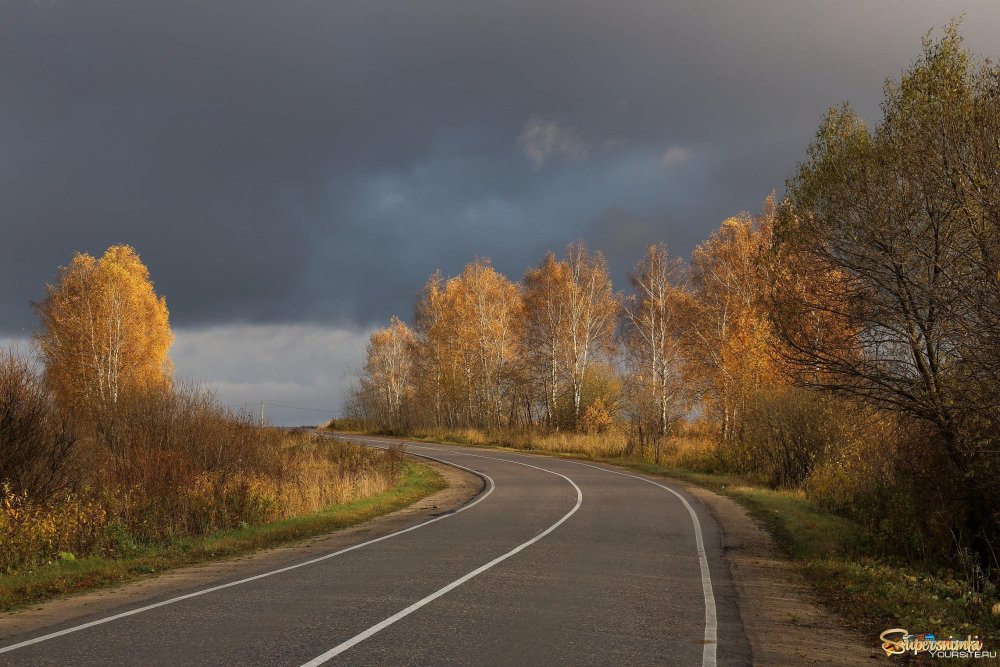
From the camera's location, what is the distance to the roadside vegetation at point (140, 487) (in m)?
13.2

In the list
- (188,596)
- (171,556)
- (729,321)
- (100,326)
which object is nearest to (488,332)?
(729,321)

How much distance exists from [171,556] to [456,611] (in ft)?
23.8

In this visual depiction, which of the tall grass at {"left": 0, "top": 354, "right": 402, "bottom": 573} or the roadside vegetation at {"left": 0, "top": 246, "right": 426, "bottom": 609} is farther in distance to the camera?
the tall grass at {"left": 0, "top": 354, "right": 402, "bottom": 573}

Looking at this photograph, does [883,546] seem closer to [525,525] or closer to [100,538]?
[525,525]

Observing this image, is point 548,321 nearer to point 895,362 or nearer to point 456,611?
point 895,362

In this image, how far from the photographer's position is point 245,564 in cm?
1245

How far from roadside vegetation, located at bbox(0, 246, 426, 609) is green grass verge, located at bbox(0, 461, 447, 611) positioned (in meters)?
0.03

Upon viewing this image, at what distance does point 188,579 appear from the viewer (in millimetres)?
11141

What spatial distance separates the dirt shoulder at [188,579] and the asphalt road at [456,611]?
43cm

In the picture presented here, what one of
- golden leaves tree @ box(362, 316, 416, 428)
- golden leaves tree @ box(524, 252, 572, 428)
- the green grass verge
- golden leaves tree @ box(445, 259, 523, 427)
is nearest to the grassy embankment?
the green grass verge

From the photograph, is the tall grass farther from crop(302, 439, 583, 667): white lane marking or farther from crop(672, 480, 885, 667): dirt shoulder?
crop(672, 480, 885, 667): dirt shoulder

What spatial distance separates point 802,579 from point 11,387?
1553cm

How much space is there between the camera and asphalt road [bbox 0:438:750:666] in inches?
269

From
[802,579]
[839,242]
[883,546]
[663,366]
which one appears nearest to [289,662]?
[802,579]
